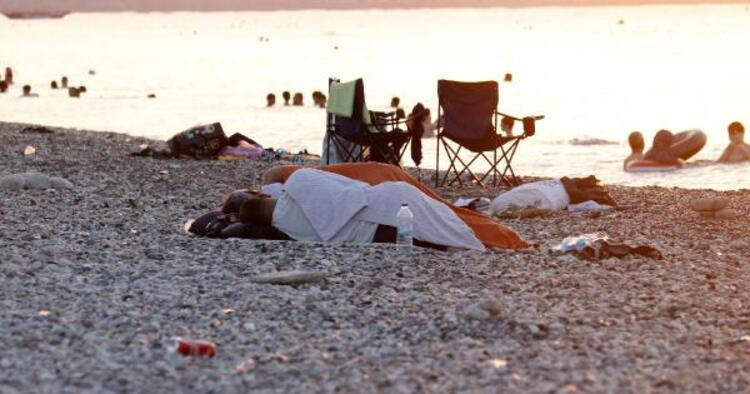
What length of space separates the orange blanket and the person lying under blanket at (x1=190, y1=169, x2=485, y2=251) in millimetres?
122

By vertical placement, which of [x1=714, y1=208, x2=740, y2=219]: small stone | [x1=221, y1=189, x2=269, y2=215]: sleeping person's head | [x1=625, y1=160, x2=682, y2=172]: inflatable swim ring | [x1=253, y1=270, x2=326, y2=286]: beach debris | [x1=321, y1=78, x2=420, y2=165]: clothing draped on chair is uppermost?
[x1=321, y1=78, x2=420, y2=165]: clothing draped on chair

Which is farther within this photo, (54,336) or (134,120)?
(134,120)

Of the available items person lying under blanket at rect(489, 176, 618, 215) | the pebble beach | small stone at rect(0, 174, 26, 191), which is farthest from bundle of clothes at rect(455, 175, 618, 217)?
small stone at rect(0, 174, 26, 191)

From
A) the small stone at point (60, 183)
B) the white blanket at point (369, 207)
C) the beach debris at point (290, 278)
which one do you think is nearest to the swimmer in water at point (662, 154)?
the small stone at point (60, 183)

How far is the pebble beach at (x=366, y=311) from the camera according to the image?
→ 446 centimetres

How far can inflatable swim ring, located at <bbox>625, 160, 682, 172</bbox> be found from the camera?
14.3 m

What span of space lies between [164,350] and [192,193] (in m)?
4.84

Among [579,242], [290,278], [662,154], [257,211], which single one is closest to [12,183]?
[257,211]

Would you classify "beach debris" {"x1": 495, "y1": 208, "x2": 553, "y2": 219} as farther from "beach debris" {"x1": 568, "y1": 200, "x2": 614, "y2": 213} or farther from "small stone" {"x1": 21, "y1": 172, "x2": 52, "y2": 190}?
"small stone" {"x1": 21, "y1": 172, "x2": 52, "y2": 190}

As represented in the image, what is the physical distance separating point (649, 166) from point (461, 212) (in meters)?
7.58

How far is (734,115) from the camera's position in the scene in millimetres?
24141

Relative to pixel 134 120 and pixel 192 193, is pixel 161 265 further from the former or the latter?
pixel 134 120

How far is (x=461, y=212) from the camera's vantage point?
7.23 metres

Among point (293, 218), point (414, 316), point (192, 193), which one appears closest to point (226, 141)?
point (192, 193)
